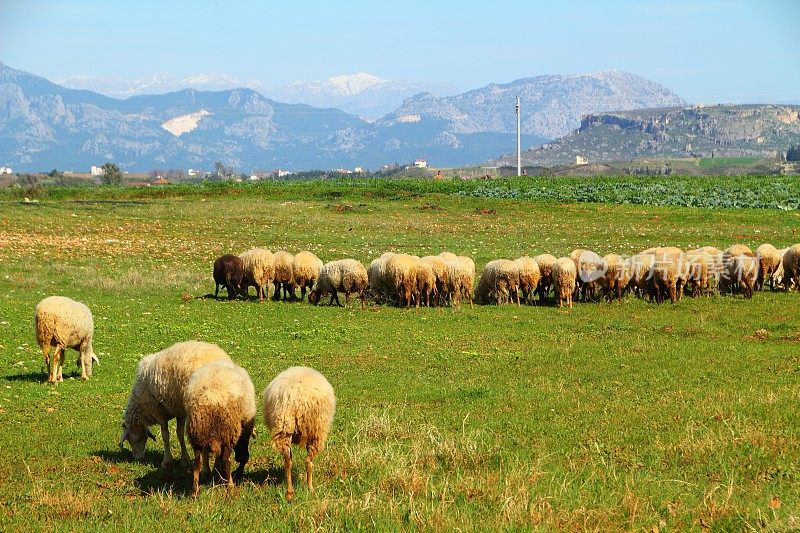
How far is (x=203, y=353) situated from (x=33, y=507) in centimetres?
302

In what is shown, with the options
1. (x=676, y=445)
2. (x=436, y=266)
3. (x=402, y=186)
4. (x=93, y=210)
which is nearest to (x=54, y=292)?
(x=436, y=266)

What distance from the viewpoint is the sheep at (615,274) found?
29.4 meters

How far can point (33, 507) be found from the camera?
936 centimetres

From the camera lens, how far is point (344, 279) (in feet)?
95.5

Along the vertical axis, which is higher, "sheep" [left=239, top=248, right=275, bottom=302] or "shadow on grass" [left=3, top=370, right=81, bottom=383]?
"sheep" [left=239, top=248, right=275, bottom=302]

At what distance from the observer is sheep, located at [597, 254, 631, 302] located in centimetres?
2939

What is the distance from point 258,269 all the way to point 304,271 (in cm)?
168

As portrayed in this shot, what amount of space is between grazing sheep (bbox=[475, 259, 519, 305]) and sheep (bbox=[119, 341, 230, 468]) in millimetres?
18526

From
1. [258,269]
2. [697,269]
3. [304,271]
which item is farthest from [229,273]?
[697,269]

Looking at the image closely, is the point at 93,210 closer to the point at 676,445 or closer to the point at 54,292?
the point at 54,292

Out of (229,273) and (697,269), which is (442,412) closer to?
(229,273)

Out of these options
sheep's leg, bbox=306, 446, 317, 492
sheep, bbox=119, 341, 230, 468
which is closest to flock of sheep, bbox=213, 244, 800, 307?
sheep, bbox=119, 341, 230, 468

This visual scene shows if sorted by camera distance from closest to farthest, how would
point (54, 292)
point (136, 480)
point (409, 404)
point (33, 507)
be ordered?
point (33, 507)
point (136, 480)
point (409, 404)
point (54, 292)

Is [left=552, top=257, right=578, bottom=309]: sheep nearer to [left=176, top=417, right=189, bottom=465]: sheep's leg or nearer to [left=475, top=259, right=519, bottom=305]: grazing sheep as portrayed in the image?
[left=475, top=259, right=519, bottom=305]: grazing sheep
